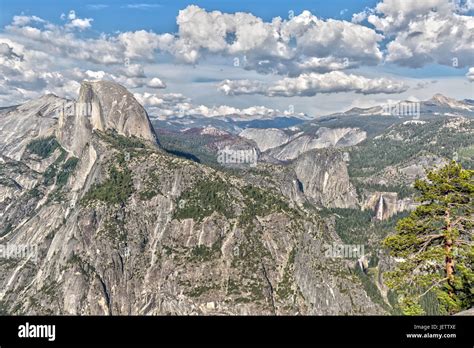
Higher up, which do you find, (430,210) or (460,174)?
(460,174)
